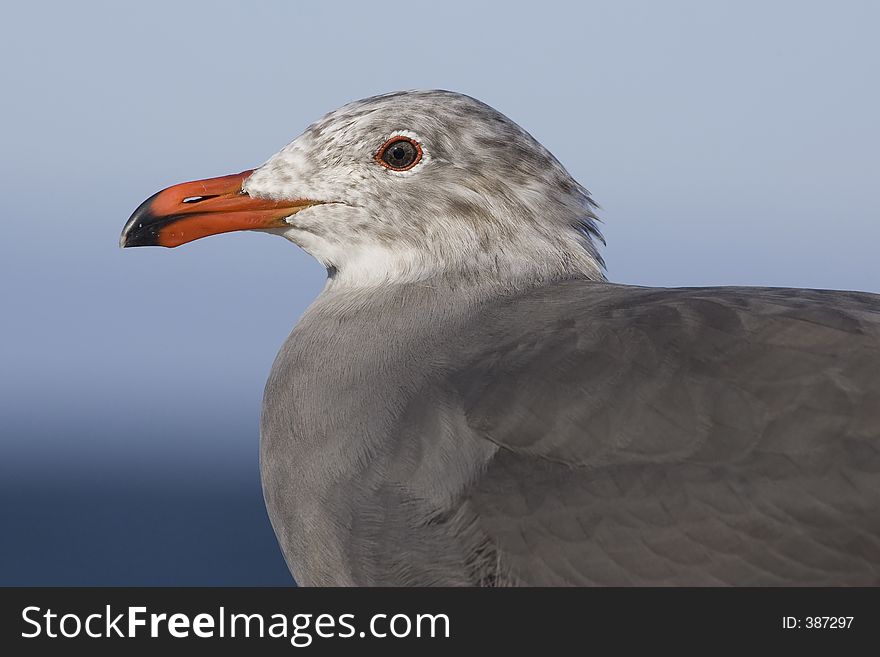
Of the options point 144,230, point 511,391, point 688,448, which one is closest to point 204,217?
point 144,230

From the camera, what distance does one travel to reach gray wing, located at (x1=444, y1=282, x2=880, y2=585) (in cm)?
464

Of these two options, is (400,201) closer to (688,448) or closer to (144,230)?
(144,230)

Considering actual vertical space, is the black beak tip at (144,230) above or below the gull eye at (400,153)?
below

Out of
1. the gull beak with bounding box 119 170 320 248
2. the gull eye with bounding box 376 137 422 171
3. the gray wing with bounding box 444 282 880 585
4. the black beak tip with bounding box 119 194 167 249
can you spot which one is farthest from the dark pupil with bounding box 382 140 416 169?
the gray wing with bounding box 444 282 880 585

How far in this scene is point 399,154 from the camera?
6109mm

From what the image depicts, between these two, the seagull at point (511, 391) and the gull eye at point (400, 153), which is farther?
the gull eye at point (400, 153)

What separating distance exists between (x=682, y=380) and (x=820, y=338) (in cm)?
54

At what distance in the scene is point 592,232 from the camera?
6.29 meters

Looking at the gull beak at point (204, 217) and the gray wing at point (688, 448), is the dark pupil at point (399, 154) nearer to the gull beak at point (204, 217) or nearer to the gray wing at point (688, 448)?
the gull beak at point (204, 217)

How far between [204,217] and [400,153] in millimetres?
934

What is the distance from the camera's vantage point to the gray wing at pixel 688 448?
4645mm

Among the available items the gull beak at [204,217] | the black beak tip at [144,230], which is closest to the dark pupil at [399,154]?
the gull beak at [204,217]

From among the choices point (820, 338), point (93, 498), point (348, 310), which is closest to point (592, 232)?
point (348, 310)
